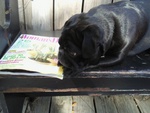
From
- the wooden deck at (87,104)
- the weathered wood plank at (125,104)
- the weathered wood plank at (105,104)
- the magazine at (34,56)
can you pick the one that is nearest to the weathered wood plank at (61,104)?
the wooden deck at (87,104)

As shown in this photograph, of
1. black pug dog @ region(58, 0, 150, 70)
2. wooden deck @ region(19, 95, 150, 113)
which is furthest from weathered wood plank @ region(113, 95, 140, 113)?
black pug dog @ region(58, 0, 150, 70)

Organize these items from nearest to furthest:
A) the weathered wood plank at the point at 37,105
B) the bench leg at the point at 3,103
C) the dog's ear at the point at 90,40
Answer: the dog's ear at the point at 90,40
the bench leg at the point at 3,103
the weathered wood plank at the point at 37,105

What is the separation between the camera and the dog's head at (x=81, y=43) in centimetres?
84

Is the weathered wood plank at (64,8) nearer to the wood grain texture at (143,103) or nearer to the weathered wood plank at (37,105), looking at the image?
the weathered wood plank at (37,105)

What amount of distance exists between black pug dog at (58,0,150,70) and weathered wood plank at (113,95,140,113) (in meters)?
0.46

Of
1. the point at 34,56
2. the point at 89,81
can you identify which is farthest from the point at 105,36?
the point at 34,56

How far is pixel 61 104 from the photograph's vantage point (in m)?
1.38

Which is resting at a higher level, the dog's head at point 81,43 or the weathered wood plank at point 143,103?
the dog's head at point 81,43

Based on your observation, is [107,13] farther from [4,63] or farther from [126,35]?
[4,63]

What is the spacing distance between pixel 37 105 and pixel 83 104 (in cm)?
30

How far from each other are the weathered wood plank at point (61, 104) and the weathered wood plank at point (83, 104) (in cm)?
3

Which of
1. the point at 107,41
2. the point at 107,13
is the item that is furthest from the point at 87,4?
the point at 107,41

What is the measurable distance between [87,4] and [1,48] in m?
0.64

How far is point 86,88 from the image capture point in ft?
3.16
